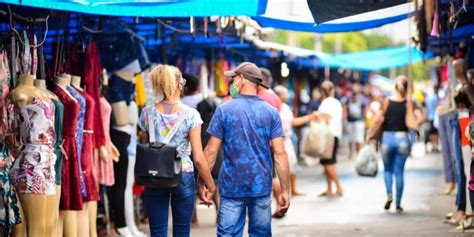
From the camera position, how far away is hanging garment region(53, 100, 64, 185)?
888 cm

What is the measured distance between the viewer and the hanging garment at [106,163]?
10594 millimetres

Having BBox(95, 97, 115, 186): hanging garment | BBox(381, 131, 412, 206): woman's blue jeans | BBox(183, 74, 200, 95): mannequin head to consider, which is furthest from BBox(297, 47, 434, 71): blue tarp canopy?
BBox(95, 97, 115, 186): hanging garment

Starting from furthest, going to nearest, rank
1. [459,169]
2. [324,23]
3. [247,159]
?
[459,169]
[324,23]
[247,159]

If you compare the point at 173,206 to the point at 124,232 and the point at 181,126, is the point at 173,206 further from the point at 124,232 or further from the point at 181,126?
the point at 124,232

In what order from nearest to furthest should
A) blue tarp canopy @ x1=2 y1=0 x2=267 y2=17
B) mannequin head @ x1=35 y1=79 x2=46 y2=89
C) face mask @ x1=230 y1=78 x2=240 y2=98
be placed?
face mask @ x1=230 y1=78 x2=240 y2=98 → blue tarp canopy @ x1=2 y1=0 x2=267 y2=17 → mannequin head @ x1=35 y1=79 x2=46 y2=89

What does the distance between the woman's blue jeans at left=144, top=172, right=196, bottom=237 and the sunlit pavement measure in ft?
11.3

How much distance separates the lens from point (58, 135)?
8.94 meters

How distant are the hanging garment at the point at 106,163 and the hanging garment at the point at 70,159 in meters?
0.99

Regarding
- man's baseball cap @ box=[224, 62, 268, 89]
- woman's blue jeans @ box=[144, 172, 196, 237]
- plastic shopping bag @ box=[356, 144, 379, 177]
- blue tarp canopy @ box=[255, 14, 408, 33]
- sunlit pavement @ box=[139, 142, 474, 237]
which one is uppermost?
blue tarp canopy @ box=[255, 14, 408, 33]

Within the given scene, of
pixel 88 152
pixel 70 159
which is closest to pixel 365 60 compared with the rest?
pixel 88 152

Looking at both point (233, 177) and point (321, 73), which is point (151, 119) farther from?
point (321, 73)

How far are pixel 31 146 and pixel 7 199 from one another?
1.64 feet

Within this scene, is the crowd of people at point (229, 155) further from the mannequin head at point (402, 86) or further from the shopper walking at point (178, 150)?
the mannequin head at point (402, 86)

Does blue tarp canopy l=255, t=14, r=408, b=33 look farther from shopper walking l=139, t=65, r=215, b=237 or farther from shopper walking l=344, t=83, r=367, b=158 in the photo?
shopper walking l=344, t=83, r=367, b=158
